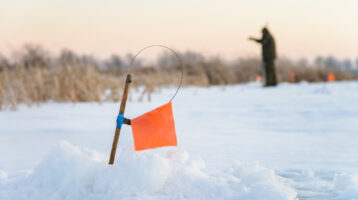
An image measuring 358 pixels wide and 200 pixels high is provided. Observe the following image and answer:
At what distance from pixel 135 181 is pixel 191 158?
37 centimetres

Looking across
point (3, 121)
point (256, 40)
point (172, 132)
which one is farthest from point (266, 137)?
point (256, 40)

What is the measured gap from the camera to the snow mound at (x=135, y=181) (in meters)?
1.72

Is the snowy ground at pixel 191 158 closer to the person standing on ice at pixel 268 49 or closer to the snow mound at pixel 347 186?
the snow mound at pixel 347 186

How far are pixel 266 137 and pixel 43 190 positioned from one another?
7.97 ft

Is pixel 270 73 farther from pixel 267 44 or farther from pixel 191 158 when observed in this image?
pixel 191 158

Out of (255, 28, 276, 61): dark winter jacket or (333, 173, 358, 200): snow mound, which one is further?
(255, 28, 276, 61): dark winter jacket

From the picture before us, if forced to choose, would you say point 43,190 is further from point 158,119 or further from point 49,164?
point 158,119

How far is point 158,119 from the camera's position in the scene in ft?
6.14

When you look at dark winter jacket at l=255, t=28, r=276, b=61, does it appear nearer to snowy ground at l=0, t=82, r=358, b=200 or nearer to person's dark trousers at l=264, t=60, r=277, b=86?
person's dark trousers at l=264, t=60, r=277, b=86

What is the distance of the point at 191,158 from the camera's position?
2.01m

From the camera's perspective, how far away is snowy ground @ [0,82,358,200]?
69.7 inches

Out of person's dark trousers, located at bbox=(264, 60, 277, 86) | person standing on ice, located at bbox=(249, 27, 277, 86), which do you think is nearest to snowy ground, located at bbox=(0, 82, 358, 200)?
person standing on ice, located at bbox=(249, 27, 277, 86)

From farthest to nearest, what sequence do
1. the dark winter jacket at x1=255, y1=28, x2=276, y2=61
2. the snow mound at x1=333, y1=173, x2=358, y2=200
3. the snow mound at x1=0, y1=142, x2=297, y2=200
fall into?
the dark winter jacket at x1=255, y1=28, x2=276, y2=61, the snow mound at x1=333, y1=173, x2=358, y2=200, the snow mound at x1=0, y1=142, x2=297, y2=200

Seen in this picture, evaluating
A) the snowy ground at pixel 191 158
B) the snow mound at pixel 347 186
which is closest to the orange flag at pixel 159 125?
the snowy ground at pixel 191 158
